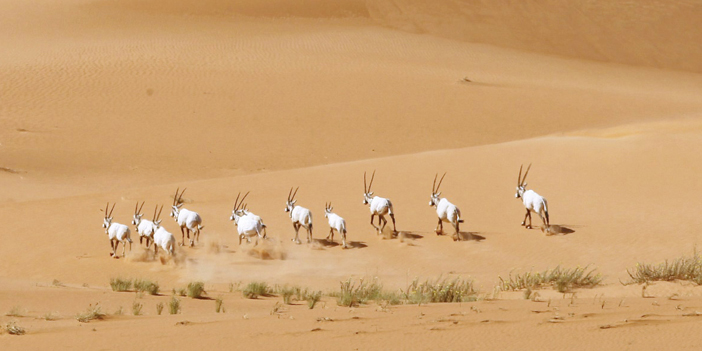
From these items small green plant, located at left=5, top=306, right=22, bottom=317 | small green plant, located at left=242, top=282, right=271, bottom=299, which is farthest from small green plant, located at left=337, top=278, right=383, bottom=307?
small green plant, located at left=5, top=306, right=22, bottom=317

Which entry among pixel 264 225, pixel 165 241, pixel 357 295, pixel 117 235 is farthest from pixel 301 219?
pixel 357 295

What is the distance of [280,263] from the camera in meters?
14.4

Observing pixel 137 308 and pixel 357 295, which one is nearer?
pixel 137 308

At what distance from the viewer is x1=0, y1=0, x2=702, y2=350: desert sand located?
881 centimetres

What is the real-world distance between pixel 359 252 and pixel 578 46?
36.7 metres

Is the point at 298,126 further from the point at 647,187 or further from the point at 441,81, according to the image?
the point at 647,187

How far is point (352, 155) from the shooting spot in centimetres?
2911

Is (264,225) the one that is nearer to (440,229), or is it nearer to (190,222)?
(190,222)

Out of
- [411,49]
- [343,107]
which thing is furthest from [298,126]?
[411,49]

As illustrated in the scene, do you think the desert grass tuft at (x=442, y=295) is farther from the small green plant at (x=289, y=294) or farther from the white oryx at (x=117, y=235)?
the white oryx at (x=117, y=235)

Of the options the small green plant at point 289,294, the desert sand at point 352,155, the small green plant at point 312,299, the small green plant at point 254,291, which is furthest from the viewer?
the small green plant at point 254,291

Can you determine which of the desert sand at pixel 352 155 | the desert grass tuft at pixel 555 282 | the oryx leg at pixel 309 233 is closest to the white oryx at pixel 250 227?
the desert sand at pixel 352 155

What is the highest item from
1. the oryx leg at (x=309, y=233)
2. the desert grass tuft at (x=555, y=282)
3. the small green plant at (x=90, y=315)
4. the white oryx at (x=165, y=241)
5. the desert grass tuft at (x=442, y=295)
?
the oryx leg at (x=309, y=233)

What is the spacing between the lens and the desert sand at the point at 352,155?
8.81 metres
